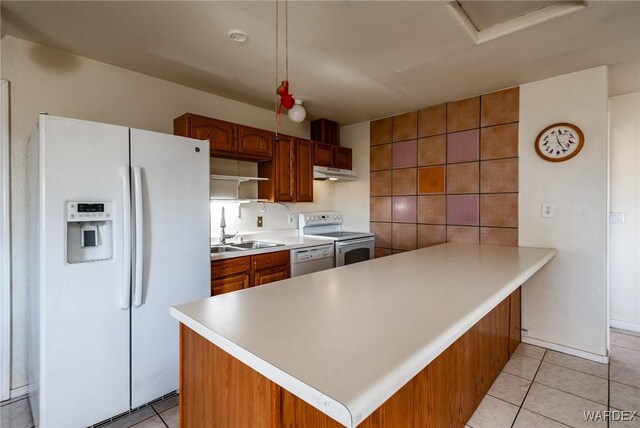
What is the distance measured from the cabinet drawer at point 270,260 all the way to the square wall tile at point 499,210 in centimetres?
194

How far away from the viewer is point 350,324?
98 cm

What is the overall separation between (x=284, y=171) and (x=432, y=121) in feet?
5.55

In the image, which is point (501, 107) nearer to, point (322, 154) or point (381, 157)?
point (381, 157)

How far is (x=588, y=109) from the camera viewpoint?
2.49 meters

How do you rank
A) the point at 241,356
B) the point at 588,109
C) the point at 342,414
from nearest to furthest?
the point at 342,414
the point at 241,356
the point at 588,109

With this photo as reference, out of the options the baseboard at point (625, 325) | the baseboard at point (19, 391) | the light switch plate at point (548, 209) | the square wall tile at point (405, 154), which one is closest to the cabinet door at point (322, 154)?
the square wall tile at point (405, 154)

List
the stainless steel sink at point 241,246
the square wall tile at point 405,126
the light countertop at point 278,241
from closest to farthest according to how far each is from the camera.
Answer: the light countertop at point 278,241 → the stainless steel sink at point 241,246 → the square wall tile at point 405,126

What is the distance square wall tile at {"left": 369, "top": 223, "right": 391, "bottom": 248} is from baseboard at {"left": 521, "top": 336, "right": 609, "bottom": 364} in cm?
162

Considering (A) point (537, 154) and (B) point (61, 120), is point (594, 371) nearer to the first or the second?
(A) point (537, 154)

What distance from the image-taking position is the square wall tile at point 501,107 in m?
2.83

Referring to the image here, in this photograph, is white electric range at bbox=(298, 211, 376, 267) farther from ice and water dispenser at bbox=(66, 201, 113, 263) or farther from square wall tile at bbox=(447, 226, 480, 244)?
ice and water dispenser at bbox=(66, 201, 113, 263)

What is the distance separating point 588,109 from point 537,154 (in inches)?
18.3

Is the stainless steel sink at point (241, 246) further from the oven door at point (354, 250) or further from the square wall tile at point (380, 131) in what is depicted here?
the square wall tile at point (380, 131)

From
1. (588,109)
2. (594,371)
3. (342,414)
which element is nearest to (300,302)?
(342,414)
